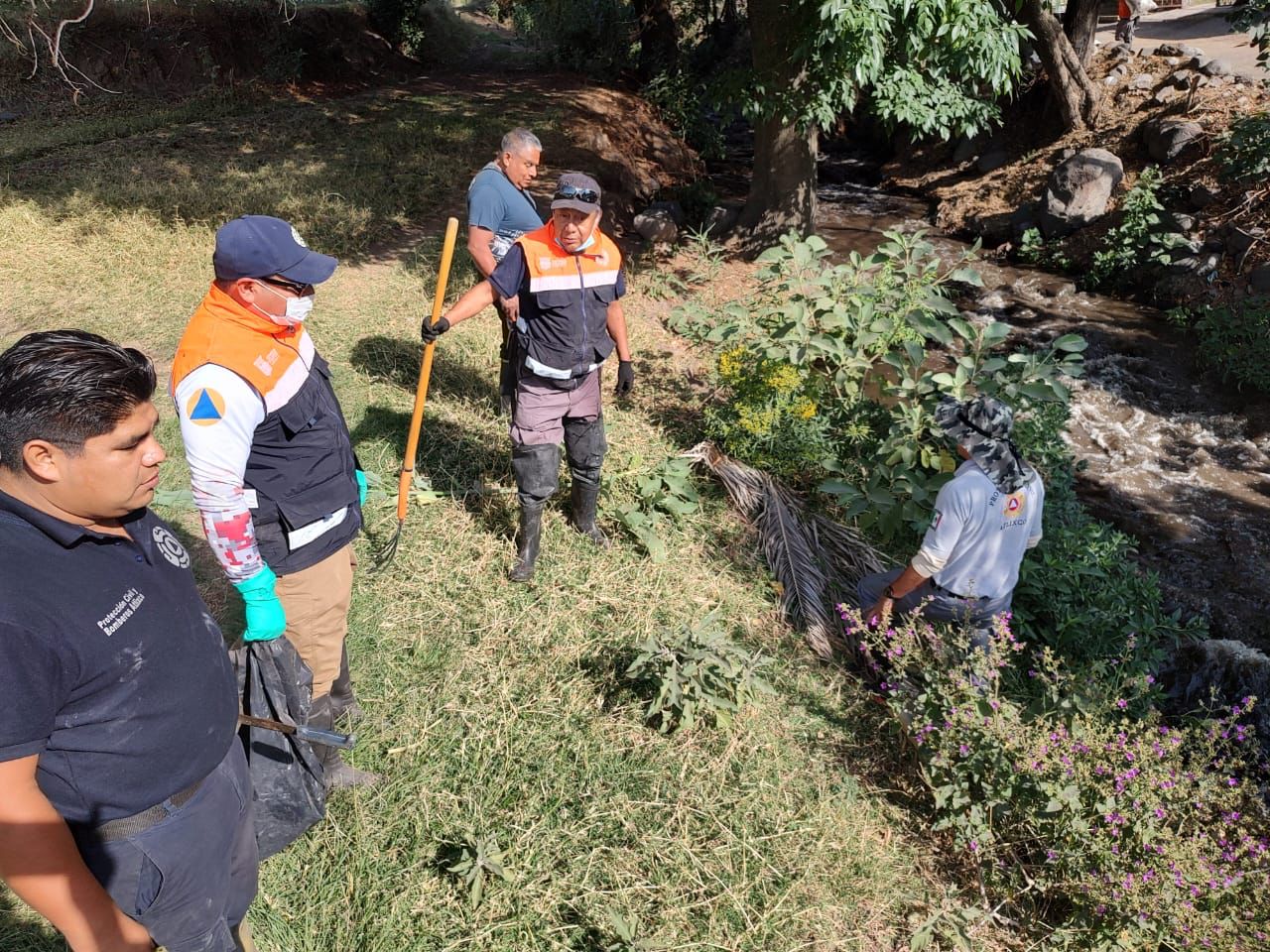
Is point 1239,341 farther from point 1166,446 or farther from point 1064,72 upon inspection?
point 1064,72

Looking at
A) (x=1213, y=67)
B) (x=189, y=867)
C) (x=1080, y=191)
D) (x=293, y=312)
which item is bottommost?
(x=189, y=867)

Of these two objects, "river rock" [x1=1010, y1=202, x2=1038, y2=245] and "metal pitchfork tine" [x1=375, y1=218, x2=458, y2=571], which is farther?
"river rock" [x1=1010, y1=202, x2=1038, y2=245]

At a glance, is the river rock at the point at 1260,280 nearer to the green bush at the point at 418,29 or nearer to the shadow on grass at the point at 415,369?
the shadow on grass at the point at 415,369

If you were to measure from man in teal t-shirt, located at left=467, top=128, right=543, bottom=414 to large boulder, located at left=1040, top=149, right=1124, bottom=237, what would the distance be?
27.7ft

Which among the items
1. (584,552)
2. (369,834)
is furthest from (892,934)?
(584,552)

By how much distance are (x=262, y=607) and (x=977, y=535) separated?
2.83 m

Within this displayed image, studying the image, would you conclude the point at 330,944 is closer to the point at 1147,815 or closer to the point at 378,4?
the point at 1147,815

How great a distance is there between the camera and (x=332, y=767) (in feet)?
10.2

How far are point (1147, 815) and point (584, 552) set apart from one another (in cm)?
272

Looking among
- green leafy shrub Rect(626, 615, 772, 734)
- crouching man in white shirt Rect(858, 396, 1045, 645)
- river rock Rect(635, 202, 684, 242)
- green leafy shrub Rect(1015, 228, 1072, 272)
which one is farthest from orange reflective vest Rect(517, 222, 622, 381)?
green leafy shrub Rect(1015, 228, 1072, 272)

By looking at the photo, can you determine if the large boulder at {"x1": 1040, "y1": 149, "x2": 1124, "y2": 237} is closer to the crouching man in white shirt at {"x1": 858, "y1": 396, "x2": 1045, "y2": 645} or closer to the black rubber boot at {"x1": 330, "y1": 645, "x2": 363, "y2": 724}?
the crouching man in white shirt at {"x1": 858, "y1": 396, "x2": 1045, "y2": 645}

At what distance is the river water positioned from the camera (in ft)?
19.5

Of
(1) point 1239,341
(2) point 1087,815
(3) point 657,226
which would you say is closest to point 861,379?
(2) point 1087,815

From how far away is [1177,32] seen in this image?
15.4 metres
